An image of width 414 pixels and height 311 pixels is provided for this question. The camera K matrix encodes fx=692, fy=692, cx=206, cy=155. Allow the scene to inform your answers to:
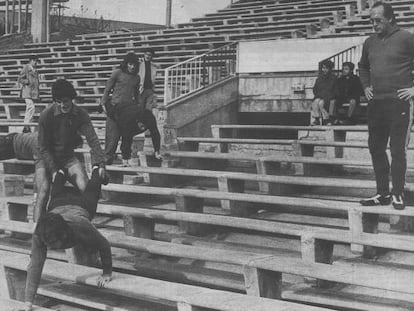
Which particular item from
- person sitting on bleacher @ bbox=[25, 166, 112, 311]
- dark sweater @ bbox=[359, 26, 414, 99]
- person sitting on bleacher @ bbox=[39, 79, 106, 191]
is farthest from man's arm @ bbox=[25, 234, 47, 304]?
dark sweater @ bbox=[359, 26, 414, 99]

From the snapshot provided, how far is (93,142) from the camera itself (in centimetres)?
666

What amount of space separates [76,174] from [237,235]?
1.71 m

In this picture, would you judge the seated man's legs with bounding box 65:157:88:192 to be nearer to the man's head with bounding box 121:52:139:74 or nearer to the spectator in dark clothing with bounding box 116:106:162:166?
the spectator in dark clothing with bounding box 116:106:162:166

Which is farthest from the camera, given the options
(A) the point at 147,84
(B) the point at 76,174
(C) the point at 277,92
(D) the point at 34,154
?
(C) the point at 277,92

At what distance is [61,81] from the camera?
21.0 feet

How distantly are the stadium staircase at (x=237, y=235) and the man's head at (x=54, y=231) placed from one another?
650 millimetres

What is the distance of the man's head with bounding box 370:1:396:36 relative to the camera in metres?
5.86

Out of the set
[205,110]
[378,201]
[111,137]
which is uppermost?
[205,110]

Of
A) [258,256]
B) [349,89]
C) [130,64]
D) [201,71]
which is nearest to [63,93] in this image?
[258,256]

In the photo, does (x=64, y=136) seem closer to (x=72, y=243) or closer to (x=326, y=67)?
→ (x=72, y=243)

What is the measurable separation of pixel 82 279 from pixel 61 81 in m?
1.87

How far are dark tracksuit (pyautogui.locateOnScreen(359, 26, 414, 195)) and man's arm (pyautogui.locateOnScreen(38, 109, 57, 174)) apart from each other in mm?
3028

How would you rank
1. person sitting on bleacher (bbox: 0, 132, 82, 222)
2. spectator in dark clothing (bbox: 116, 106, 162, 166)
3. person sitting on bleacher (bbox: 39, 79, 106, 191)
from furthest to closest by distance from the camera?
spectator in dark clothing (bbox: 116, 106, 162, 166), person sitting on bleacher (bbox: 0, 132, 82, 222), person sitting on bleacher (bbox: 39, 79, 106, 191)

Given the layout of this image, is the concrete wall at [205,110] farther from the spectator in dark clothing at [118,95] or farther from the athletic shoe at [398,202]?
the athletic shoe at [398,202]
